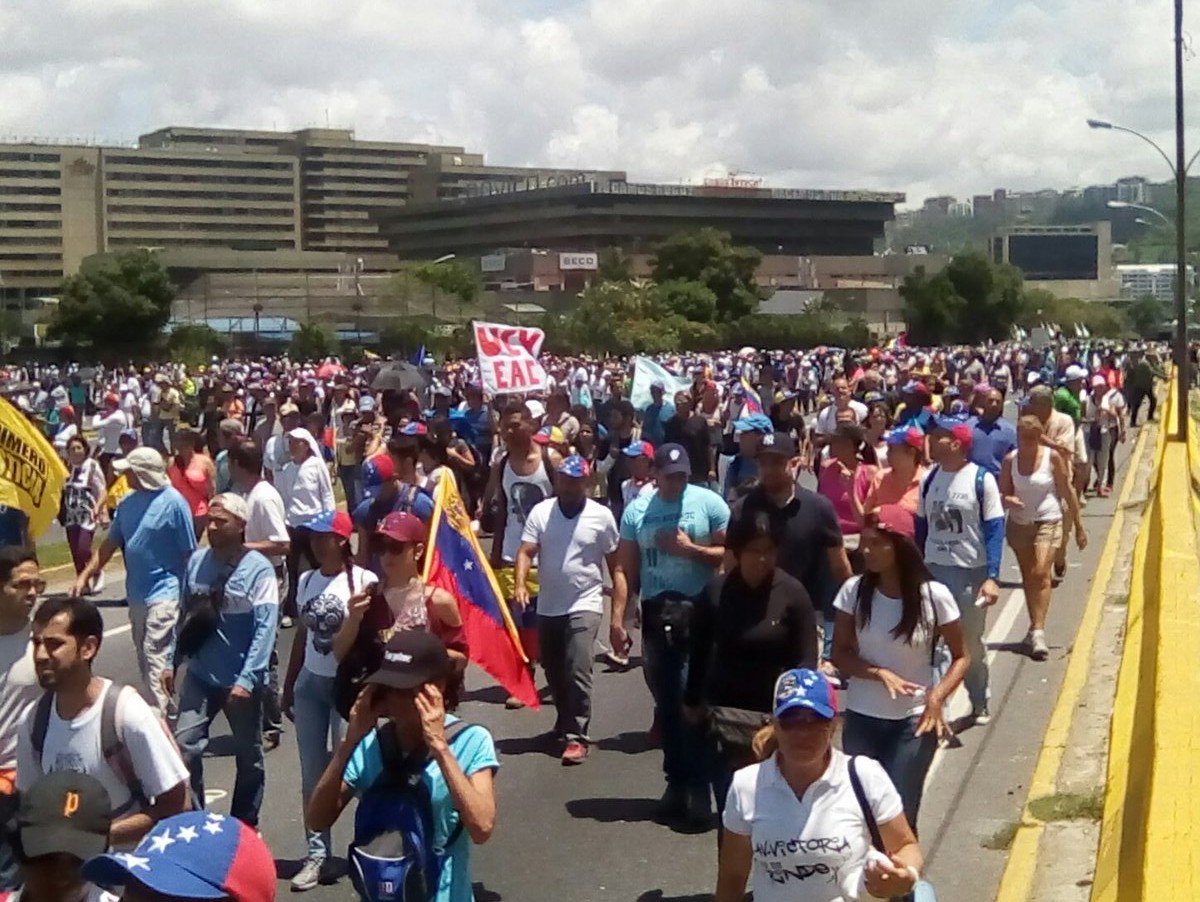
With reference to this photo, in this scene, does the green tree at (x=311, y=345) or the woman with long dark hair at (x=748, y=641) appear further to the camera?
the green tree at (x=311, y=345)

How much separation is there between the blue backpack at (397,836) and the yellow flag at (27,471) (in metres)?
6.40

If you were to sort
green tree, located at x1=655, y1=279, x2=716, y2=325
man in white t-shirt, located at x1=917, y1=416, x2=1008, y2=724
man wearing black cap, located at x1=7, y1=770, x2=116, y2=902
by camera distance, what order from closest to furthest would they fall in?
man wearing black cap, located at x1=7, y1=770, x2=116, y2=902 → man in white t-shirt, located at x1=917, y1=416, x2=1008, y2=724 → green tree, located at x1=655, y1=279, x2=716, y2=325

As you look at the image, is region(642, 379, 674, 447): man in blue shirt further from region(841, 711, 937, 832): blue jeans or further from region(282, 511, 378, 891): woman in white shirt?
region(841, 711, 937, 832): blue jeans

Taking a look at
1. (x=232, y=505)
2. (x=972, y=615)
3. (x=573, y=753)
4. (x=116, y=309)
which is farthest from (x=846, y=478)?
(x=116, y=309)

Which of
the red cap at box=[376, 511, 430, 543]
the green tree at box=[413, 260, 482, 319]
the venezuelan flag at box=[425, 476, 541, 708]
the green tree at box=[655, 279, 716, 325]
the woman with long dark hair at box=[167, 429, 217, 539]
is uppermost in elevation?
the green tree at box=[413, 260, 482, 319]

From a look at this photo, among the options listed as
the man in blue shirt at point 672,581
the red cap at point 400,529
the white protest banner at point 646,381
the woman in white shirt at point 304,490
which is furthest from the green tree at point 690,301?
the red cap at point 400,529

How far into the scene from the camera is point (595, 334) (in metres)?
74.4

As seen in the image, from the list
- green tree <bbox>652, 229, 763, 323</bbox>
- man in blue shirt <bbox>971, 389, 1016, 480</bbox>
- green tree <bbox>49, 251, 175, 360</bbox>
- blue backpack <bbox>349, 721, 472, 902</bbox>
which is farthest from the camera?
green tree <bbox>652, 229, 763, 323</bbox>

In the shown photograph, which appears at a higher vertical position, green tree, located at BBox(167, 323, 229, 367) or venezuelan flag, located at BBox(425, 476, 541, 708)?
green tree, located at BBox(167, 323, 229, 367)

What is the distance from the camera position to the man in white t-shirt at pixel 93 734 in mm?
4809

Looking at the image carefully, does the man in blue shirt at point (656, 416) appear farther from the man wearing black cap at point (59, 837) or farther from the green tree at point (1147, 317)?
the green tree at point (1147, 317)

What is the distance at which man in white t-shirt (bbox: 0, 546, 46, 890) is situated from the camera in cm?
544

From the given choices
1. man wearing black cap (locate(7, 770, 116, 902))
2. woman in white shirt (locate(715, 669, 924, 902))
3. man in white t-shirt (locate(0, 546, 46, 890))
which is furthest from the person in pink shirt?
man wearing black cap (locate(7, 770, 116, 902))

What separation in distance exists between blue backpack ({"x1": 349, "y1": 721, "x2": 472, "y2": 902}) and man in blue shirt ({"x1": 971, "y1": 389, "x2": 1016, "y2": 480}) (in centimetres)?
889
